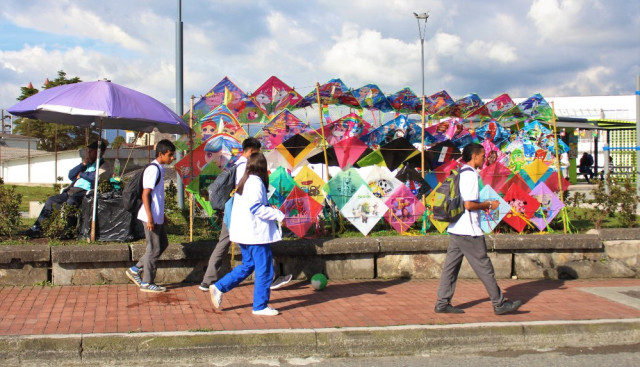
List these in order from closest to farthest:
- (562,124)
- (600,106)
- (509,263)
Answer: (509,263) → (562,124) → (600,106)

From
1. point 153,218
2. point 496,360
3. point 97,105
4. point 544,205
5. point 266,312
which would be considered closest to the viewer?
point 496,360

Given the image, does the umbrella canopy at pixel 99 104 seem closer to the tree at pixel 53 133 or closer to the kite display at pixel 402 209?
the kite display at pixel 402 209

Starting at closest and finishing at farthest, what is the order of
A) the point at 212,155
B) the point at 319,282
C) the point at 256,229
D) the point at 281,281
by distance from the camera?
the point at 256,229 < the point at 319,282 < the point at 281,281 < the point at 212,155

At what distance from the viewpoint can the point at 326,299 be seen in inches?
281

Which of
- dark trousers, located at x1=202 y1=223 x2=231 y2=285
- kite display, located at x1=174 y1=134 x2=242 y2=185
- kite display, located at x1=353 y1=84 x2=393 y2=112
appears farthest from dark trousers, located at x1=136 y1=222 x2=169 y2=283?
kite display, located at x1=353 y1=84 x2=393 y2=112

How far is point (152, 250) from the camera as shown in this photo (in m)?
7.04

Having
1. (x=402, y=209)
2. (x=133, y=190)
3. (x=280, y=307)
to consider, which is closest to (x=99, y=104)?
(x=133, y=190)

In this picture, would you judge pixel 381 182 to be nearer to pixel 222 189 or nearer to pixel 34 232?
pixel 222 189

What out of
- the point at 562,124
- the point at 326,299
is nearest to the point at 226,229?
the point at 326,299

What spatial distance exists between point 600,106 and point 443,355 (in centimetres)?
4381

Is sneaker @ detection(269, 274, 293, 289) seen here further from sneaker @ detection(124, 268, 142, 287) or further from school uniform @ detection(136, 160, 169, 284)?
sneaker @ detection(124, 268, 142, 287)

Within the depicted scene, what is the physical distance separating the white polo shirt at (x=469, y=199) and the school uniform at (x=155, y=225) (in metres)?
3.33

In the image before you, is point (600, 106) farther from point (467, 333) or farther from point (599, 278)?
point (467, 333)

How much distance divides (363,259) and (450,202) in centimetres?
213
